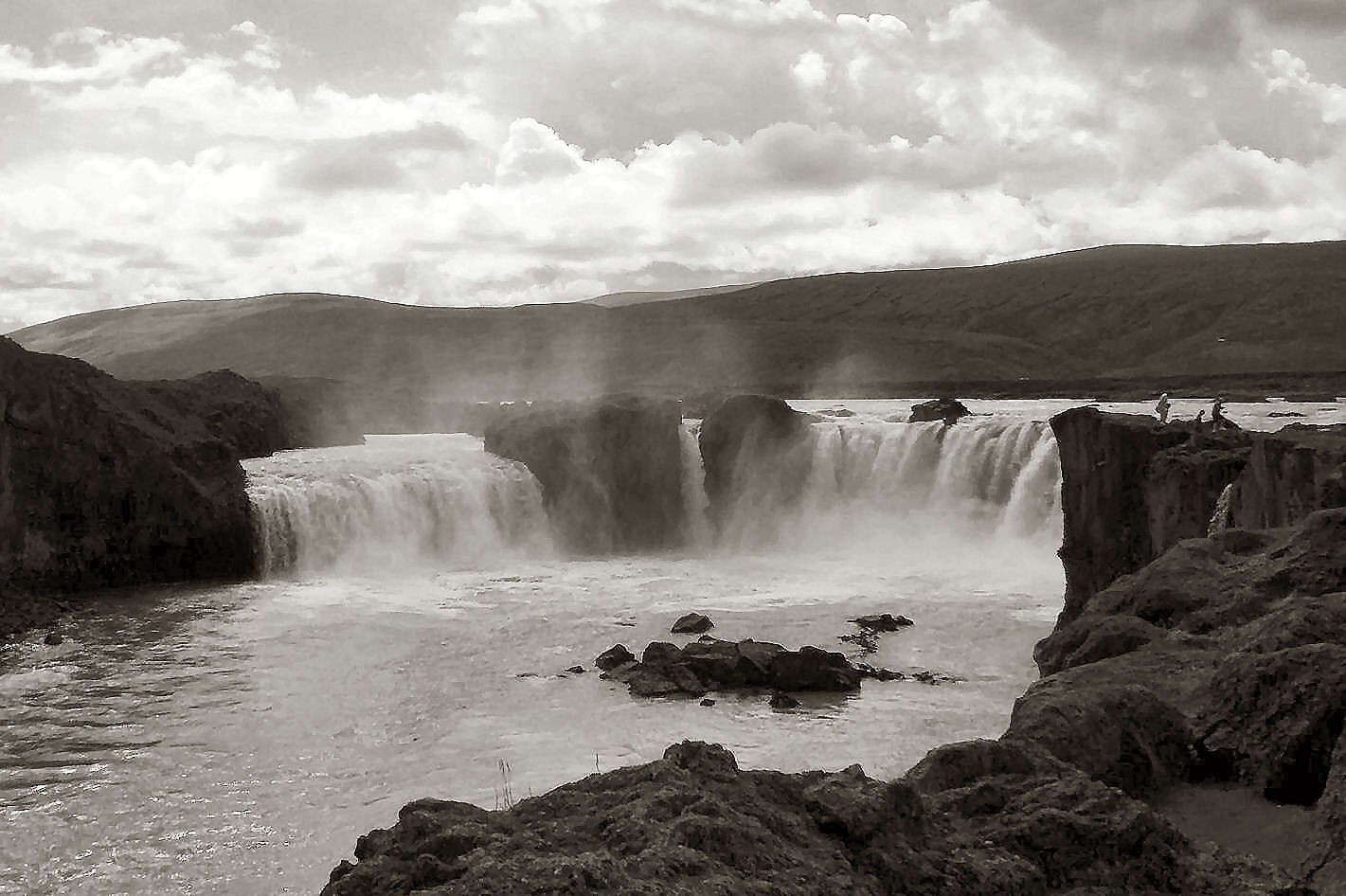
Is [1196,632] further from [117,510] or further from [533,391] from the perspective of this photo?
[533,391]

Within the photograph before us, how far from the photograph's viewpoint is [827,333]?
141m

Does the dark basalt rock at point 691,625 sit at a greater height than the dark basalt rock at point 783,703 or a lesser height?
greater

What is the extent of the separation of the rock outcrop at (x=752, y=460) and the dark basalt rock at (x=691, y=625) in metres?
17.8

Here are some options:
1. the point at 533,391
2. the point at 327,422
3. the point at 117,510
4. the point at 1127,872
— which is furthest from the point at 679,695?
the point at 533,391

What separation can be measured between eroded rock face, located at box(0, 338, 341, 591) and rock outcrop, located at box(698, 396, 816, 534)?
17.4 metres

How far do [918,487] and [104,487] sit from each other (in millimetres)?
27117

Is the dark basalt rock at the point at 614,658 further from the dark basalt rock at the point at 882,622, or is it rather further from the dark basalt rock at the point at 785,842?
the dark basalt rock at the point at 785,842

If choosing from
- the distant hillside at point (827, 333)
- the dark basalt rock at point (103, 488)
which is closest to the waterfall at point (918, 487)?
the dark basalt rock at point (103, 488)

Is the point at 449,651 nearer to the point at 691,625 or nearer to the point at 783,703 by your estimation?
the point at 691,625

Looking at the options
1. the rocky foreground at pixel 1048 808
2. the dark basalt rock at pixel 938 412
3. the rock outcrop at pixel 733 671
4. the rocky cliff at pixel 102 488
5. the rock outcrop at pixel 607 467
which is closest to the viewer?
the rocky foreground at pixel 1048 808

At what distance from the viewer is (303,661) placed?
26156 millimetres

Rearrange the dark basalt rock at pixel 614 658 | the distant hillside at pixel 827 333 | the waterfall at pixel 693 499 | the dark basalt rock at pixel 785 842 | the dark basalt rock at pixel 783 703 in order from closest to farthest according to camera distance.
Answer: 1. the dark basalt rock at pixel 785 842
2. the dark basalt rock at pixel 783 703
3. the dark basalt rock at pixel 614 658
4. the waterfall at pixel 693 499
5. the distant hillside at pixel 827 333

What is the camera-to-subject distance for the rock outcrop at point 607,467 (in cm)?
4525

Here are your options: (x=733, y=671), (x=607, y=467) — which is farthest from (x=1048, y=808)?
(x=607, y=467)
